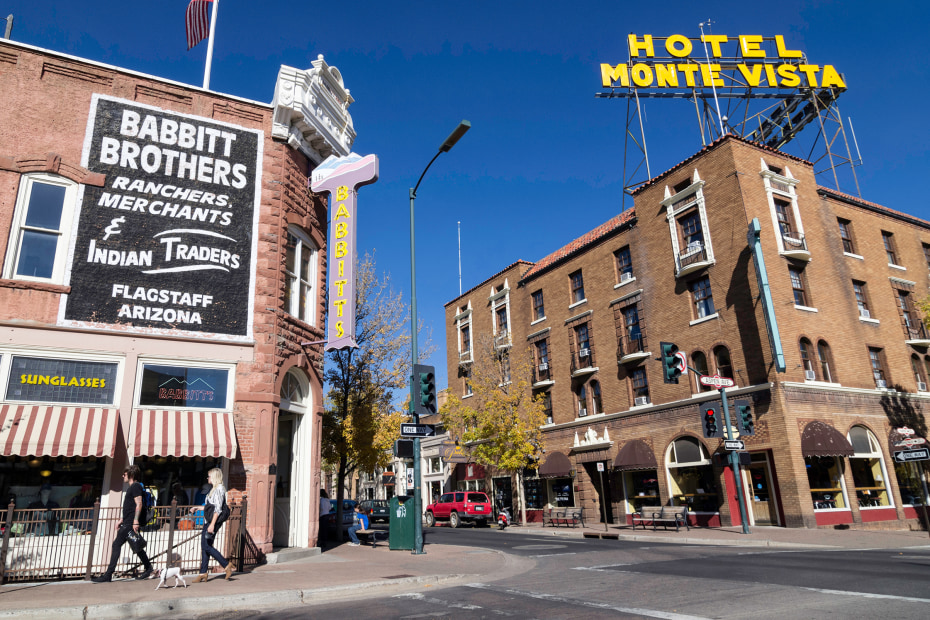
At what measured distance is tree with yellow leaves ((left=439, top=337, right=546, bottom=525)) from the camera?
33.4m

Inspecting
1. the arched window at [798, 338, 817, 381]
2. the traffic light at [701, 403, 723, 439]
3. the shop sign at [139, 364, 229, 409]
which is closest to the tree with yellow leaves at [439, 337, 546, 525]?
the traffic light at [701, 403, 723, 439]

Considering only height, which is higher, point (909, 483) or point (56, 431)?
point (56, 431)

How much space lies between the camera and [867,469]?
A: 25031 millimetres

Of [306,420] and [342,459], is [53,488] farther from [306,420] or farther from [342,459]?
[342,459]

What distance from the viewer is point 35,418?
1177 cm

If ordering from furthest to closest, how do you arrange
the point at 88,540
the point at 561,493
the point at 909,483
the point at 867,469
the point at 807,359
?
the point at 561,493 → the point at 909,483 → the point at 867,469 → the point at 807,359 → the point at 88,540

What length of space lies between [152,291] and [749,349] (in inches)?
842

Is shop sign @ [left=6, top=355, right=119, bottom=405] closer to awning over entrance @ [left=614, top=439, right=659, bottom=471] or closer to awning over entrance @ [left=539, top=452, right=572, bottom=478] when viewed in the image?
awning over entrance @ [left=614, top=439, right=659, bottom=471]

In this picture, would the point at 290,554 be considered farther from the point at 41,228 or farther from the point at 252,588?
the point at 41,228

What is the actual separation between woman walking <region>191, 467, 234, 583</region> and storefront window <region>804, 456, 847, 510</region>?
838 inches

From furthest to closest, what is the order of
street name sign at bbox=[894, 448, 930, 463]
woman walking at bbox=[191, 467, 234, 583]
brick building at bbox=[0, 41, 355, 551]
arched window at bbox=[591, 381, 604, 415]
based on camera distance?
arched window at bbox=[591, 381, 604, 415]
street name sign at bbox=[894, 448, 930, 463]
brick building at bbox=[0, 41, 355, 551]
woman walking at bbox=[191, 467, 234, 583]

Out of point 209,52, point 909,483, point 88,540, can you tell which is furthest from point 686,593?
point 909,483

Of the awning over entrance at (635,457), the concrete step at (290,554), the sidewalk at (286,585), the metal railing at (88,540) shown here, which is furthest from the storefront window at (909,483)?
the metal railing at (88,540)

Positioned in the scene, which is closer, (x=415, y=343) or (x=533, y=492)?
(x=415, y=343)
